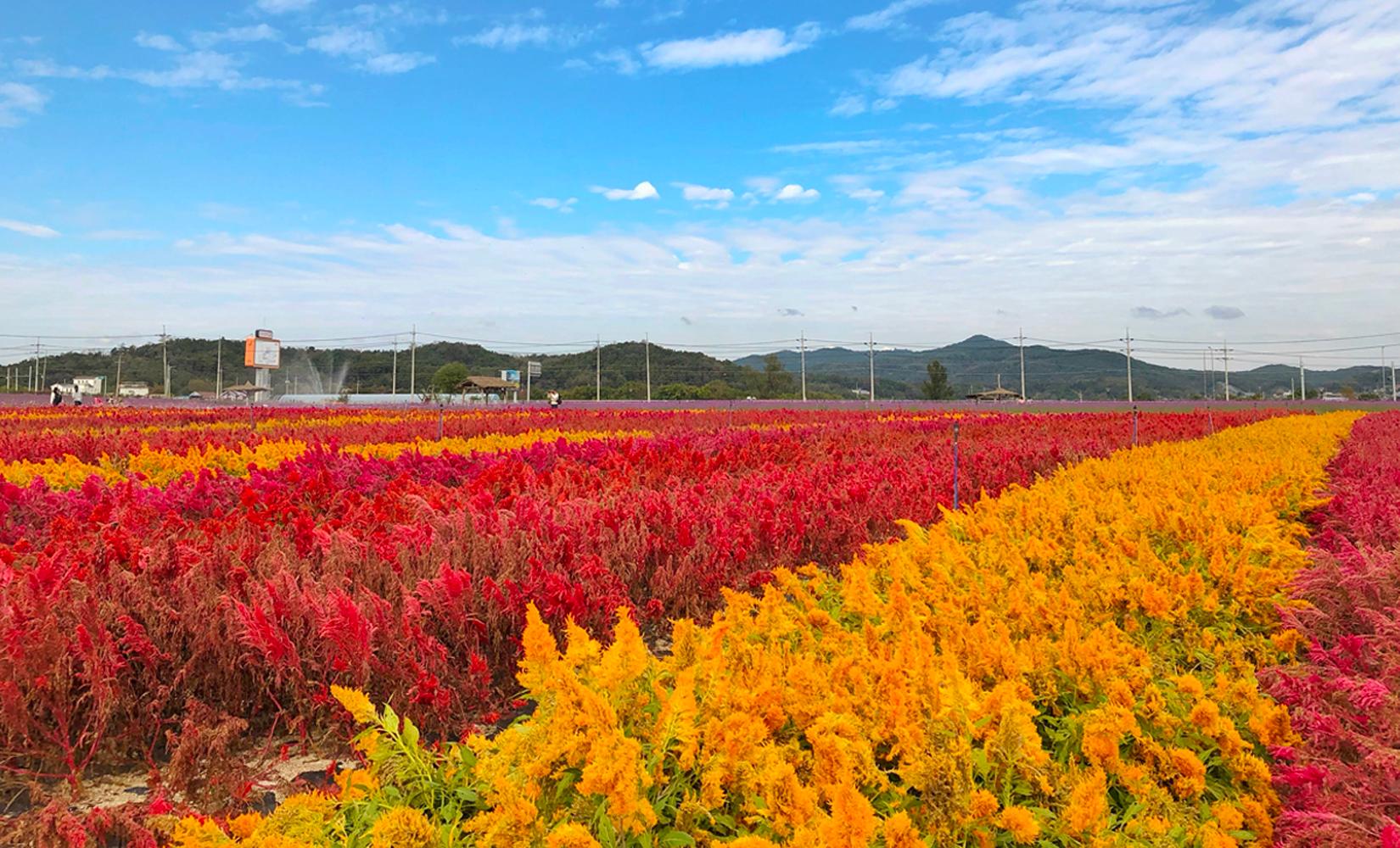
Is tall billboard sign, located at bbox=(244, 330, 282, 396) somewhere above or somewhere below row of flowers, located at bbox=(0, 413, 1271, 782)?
above

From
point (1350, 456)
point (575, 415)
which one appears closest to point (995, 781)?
point (1350, 456)

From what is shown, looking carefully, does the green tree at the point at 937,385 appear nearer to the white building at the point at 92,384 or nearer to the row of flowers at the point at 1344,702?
the row of flowers at the point at 1344,702

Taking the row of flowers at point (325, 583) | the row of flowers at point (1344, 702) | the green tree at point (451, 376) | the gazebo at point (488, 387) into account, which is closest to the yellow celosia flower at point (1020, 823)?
the row of flowers at point (1344, 702)

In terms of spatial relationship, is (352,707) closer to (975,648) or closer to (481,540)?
(975,648)

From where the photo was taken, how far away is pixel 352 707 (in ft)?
5.87

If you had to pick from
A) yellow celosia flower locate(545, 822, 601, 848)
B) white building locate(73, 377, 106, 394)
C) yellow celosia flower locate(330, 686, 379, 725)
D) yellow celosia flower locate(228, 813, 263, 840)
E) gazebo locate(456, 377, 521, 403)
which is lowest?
Result: yellow celosia flower locate(228, 813, 263, 840)

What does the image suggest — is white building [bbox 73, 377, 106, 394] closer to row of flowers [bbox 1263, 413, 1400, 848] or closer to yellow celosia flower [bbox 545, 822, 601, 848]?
yellow celosia flower [bbox 545, 822, 601, 848]

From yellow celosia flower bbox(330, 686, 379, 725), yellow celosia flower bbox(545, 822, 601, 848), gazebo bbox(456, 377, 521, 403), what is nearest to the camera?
yellow celosia flower bbox(545, 822, 601, 848)

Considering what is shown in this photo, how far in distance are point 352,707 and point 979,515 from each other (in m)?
3.47

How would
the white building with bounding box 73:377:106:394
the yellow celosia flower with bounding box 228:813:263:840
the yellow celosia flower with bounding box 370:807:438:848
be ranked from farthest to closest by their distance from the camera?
the white building with bounding box 73:377:106:394, the yellow celosia flower with bounding box 228:813:263:840, the yellow celosia flower with bounding box 370:807:438:848

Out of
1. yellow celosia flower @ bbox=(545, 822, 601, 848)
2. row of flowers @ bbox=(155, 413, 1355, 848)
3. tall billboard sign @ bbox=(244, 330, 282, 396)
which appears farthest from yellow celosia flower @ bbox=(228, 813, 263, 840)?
tall billboard sign @ bbox=(244, 330, 282, 396)

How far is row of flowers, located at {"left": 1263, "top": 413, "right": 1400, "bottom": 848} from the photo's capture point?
1639mm

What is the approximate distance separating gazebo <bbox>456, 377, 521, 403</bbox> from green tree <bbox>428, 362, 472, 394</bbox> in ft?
13.4

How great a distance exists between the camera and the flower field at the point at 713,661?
163cm
